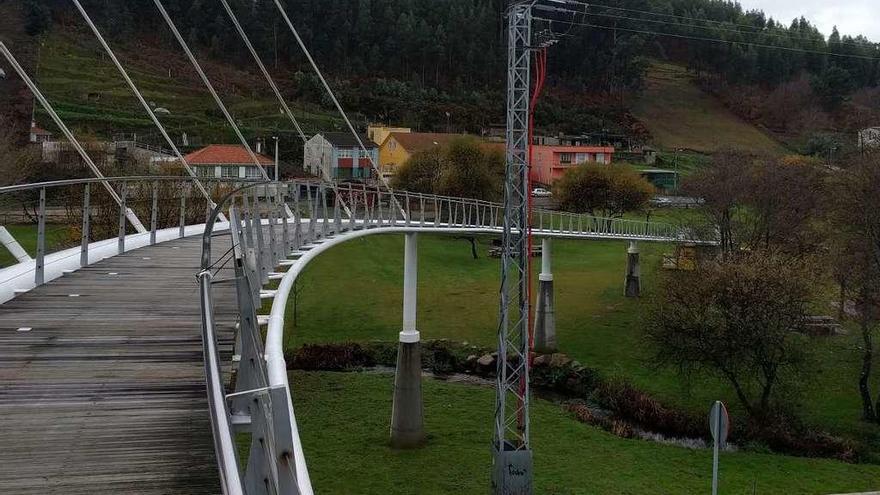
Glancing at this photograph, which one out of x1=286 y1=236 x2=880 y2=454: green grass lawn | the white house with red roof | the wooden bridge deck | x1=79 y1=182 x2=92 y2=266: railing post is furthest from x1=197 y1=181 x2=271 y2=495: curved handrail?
the white house with red roof

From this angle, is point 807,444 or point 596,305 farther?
point 596,305

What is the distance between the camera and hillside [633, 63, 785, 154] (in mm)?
89688

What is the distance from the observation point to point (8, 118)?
167 feet

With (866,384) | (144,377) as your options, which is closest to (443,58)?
(866,384)

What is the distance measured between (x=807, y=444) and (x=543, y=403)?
674 cm

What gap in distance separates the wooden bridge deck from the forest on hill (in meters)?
71.9

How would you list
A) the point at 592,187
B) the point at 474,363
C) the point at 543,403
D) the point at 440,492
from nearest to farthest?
the point at 440,492 < the point at 543,403 < the point at 474,363 < the point at 592,187

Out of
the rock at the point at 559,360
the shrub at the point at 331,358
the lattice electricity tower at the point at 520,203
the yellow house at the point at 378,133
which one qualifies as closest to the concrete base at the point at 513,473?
the lattice electricity tower at the point at 520,203

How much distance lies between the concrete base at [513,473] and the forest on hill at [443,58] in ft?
211

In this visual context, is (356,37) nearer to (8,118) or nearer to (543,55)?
(8,118)

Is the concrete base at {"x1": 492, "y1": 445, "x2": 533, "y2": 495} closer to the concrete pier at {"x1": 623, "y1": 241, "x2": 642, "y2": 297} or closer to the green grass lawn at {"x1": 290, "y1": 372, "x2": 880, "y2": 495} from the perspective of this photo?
the green grass lawn at {"x1": 290, "y1": 372, "x2": 880, "y2": 495}

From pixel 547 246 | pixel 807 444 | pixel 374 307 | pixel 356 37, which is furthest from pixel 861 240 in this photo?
pixel 356 37

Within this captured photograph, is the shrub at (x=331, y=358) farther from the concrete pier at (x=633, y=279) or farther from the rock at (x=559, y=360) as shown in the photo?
the concrete pier at (x=633, y=279)

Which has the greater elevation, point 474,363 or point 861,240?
point 861,240
